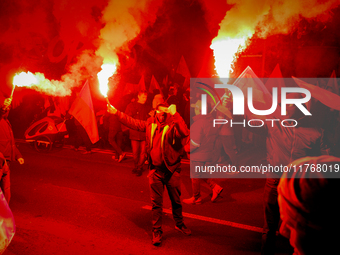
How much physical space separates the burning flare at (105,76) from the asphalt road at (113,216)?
7.52ft

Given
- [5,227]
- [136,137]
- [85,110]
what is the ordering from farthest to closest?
[136,137] → [85,110] → [5,227]

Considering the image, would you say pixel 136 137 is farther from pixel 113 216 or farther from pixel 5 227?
pixel 5 227

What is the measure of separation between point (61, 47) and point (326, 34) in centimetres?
1543

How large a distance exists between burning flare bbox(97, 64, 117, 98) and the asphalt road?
2.29 meters

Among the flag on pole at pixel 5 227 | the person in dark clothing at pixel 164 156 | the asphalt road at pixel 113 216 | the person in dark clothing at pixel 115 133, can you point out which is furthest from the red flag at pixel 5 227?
the person in dark clothing at pixel 115 133

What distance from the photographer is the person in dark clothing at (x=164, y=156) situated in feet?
13.3

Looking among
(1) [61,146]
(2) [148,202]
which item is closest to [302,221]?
(2) [148,202]

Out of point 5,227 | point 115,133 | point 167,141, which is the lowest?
point 5,227

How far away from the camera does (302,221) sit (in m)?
1.10

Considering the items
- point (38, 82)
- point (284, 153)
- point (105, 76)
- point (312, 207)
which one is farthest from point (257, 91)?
point (38, 82)

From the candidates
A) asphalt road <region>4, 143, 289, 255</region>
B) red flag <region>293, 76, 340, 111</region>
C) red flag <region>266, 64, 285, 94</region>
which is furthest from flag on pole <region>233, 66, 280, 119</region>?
A: red flag <region>266, 64, 285, 94</region>

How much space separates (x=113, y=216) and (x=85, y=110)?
2.73 m

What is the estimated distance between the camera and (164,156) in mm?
4051

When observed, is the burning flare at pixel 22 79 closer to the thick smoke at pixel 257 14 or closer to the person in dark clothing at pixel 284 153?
the thick smoke at pixel 257 14
